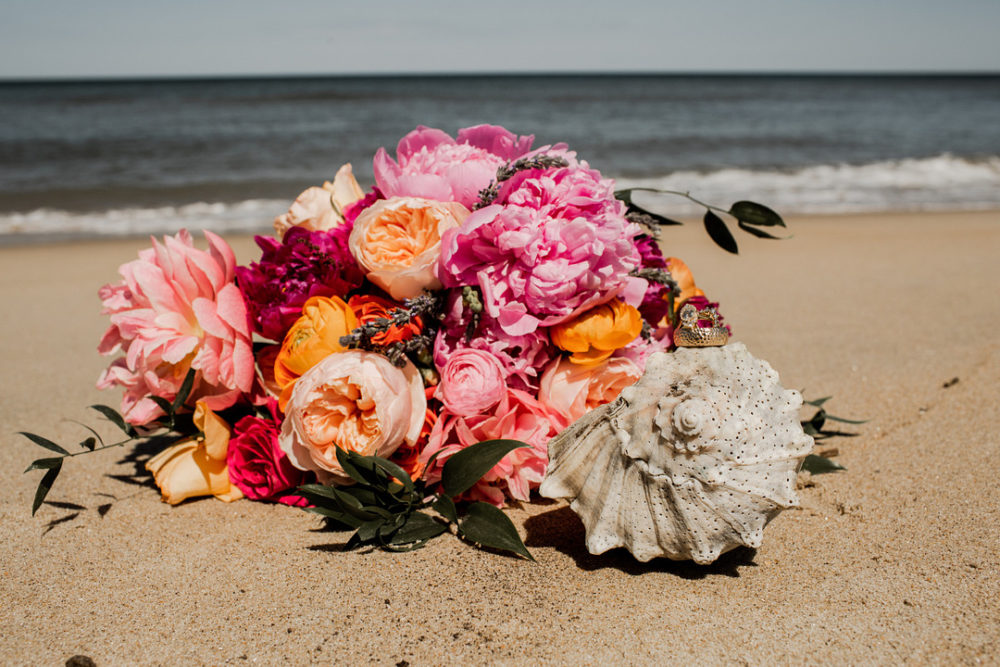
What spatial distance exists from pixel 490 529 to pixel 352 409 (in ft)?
1.50

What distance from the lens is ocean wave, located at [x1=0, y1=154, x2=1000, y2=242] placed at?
8805 millimetres

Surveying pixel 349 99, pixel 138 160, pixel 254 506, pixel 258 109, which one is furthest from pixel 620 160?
pixel 349 99

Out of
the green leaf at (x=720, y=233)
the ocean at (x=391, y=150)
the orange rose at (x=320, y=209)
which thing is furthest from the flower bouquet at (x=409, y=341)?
the ocean at (x=391, y=150)

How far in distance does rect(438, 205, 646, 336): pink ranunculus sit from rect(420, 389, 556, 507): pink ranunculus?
24 cm

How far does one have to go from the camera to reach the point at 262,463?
2.11m

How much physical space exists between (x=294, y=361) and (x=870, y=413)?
82.7 inches

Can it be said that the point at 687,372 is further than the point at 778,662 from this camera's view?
Yes

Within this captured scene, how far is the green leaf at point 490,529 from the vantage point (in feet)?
5.68

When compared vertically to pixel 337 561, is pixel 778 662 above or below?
Result: above

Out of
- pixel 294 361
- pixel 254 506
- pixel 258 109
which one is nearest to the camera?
pixel 294 361

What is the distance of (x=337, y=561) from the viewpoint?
6.00ft

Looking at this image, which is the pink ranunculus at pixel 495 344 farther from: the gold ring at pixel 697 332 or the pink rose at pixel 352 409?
the gold ring at pixel 697 332

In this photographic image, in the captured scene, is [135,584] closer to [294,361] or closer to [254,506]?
[254,506]

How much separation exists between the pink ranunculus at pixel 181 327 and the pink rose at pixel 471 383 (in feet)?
1.89
